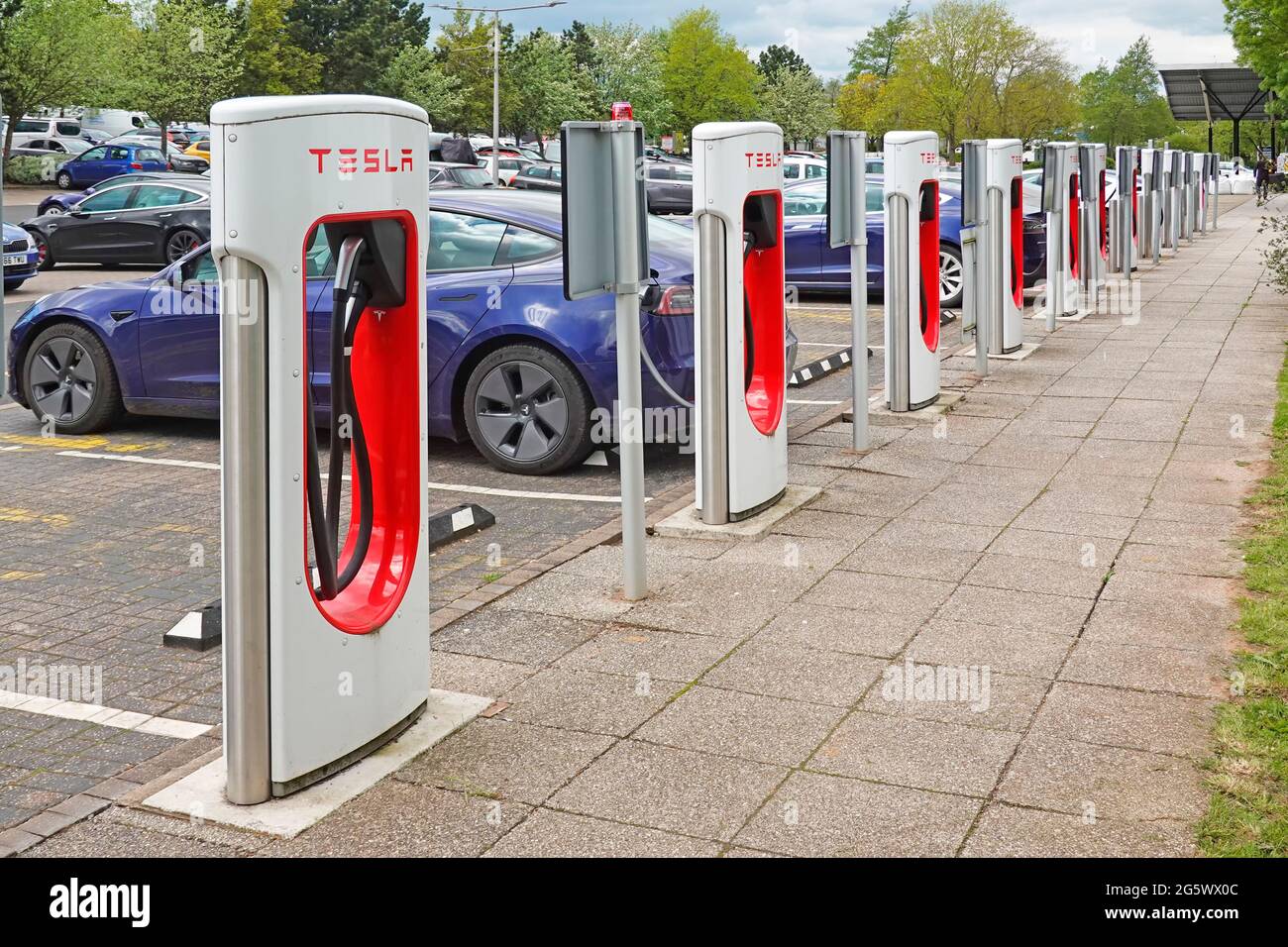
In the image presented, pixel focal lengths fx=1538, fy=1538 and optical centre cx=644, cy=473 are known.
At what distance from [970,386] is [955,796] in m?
7.70

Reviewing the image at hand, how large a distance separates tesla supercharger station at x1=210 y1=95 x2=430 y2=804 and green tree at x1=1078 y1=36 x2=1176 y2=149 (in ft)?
300

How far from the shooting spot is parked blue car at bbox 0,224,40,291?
1994 centimetres

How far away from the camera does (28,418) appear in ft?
34.6

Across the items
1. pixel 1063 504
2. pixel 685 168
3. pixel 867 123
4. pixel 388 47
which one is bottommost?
pixel 1063 504

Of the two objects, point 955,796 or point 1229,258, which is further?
point 1229,258

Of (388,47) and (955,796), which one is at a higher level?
(388,47)

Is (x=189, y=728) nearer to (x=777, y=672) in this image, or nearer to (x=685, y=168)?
(x=777, y=672)

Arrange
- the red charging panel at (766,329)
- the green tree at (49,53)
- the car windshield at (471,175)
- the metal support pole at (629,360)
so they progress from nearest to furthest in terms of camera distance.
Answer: the metal support pole at (629,360) → the red charging panel at (766,329) → the car windshield at (471,175) → the green tree at (49,53)

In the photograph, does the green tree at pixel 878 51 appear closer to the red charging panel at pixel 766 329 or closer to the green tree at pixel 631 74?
the green tree at pixel 631 74

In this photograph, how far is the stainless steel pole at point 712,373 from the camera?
6902mm

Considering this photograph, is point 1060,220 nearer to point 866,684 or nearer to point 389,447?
point 866,684

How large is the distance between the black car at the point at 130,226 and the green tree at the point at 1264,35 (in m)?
23.7

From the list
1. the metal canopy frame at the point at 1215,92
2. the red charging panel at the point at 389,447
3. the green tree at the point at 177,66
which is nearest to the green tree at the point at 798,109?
the metal canopy frame at the point at 1215,92

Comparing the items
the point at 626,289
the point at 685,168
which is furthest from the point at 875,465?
the point at 685,168
